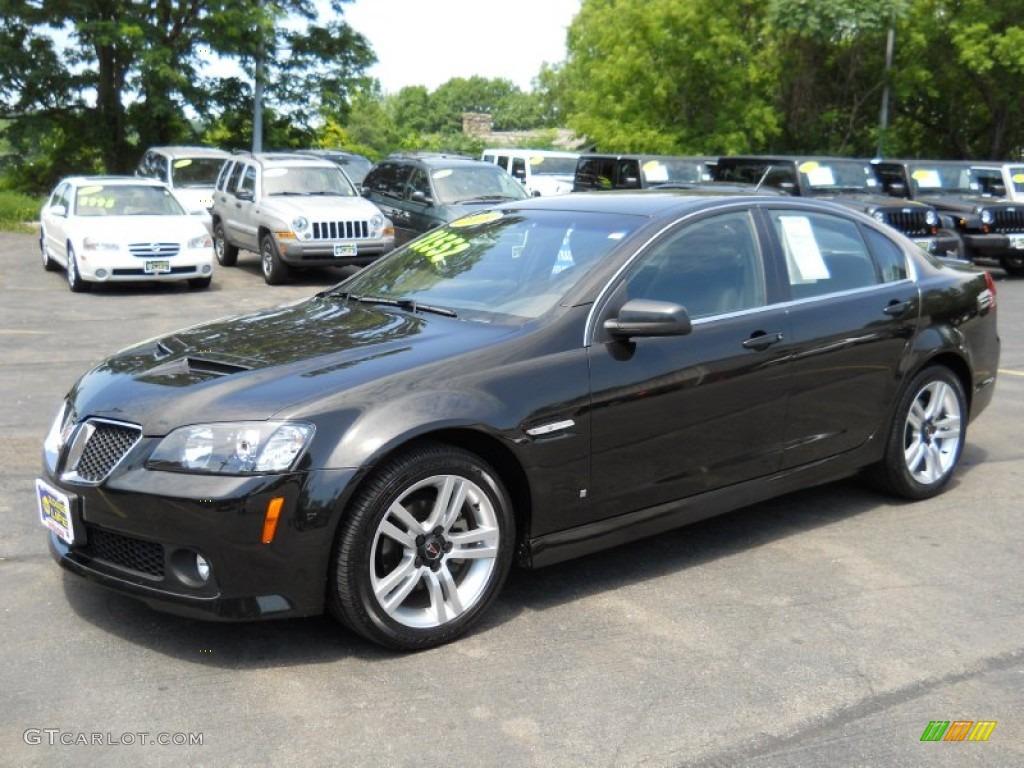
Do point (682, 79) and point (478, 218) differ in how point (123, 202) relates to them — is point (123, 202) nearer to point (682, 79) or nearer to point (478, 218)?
point (478, 218)

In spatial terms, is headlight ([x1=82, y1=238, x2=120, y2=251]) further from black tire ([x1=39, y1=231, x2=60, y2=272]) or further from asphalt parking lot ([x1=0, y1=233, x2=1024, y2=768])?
asphalt parking lot ([x1=0, y1=233, x2=1024, y2=768])

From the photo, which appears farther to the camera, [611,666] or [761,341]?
[761,341]

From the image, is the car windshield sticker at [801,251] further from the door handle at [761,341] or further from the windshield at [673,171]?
the windshield at [673,171]

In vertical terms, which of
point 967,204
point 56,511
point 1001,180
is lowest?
point 56,511

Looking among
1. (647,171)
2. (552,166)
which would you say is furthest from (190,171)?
(647,171)

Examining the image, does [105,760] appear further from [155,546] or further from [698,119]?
[698,119]

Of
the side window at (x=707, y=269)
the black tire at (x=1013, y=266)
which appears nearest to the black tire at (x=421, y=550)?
the side window at (x=707, y=269)

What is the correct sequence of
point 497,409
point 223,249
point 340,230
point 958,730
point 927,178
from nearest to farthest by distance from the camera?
1. point 958,730
2. point 497,409
3. point 340,230
4. point 223,249
5. point 927,178

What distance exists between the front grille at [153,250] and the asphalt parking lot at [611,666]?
9578 millimetres

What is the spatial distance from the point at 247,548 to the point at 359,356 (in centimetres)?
88

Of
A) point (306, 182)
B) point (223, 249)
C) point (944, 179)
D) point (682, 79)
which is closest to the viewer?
point (306, 182)

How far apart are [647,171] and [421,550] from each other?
57.9 ft

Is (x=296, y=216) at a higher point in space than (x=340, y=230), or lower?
higher

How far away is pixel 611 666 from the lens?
419 cm
